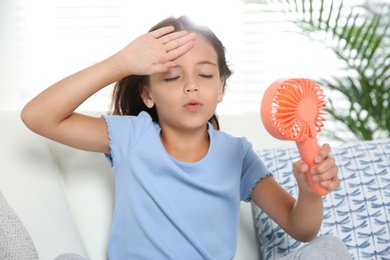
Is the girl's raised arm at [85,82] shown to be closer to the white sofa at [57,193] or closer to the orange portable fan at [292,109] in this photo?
the white sofa at [57,193]

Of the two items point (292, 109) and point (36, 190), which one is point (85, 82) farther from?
point (292, 109)

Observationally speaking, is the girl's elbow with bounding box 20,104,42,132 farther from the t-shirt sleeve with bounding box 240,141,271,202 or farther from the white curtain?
the white curtain

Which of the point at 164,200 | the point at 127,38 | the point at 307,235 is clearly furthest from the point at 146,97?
the point at 127,38

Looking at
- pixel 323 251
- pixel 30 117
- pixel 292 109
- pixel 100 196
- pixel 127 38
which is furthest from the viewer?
pixel 127 38

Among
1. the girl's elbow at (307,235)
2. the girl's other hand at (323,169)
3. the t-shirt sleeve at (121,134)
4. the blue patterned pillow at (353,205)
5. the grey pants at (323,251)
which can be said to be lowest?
the blue patterned pillow at (353,205)

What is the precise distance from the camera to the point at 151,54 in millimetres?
1547

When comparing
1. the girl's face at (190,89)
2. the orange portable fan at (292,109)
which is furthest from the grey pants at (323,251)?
the girl's face at (190,89)

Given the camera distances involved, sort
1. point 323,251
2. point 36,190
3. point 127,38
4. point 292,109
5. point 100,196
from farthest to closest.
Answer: point 127,38 < point 100,196 < point 36,190 < point 323,251 < point 292,109

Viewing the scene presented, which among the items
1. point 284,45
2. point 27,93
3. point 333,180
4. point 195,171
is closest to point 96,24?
point 27,93

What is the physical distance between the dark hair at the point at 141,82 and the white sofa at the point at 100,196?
16 cm

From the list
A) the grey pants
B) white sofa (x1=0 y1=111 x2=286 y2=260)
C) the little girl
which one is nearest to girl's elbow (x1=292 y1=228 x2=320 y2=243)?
the little girl

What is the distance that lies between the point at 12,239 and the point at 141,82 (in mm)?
631

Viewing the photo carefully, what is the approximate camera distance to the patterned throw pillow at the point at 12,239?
1233mm

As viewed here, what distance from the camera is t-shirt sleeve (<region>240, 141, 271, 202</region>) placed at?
1749 millimetres
